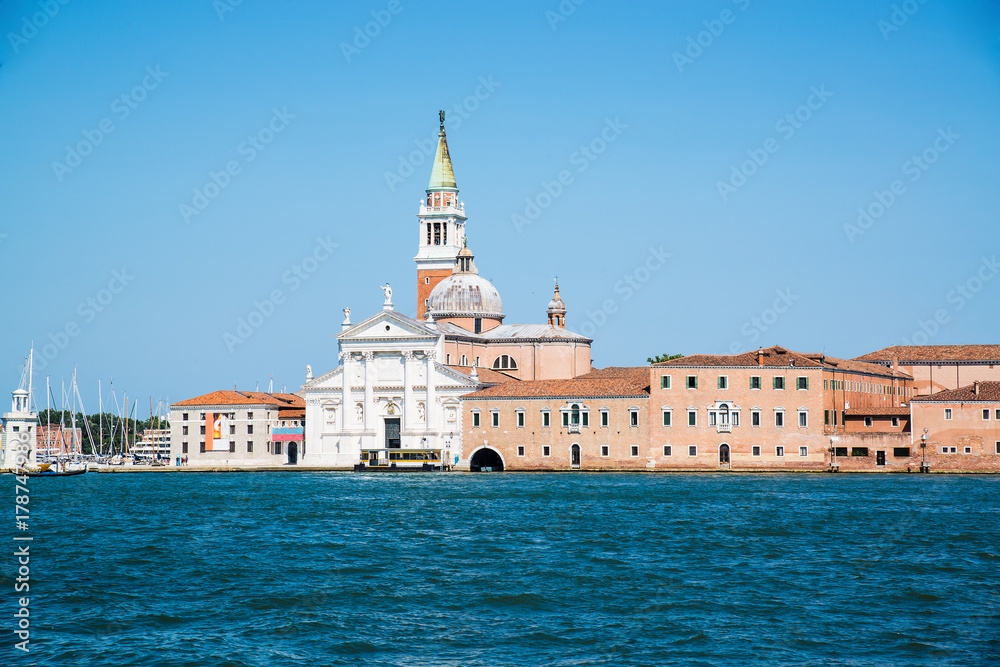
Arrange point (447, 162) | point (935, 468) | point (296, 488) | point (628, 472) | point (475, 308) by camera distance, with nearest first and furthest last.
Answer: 1. point (296, 488)
2. point (935, 468)
3. point (628, 472)
4. point (475, 308)
5. point (447, 162)

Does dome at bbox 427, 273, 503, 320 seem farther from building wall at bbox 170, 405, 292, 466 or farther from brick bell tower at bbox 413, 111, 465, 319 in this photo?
building wall at bbox 170, 405, 292, 466

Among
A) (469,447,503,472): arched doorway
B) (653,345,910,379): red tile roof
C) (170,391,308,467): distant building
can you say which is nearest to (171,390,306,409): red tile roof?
(170,391,308,467): distant building

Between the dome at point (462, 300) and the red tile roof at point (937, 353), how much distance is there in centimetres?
2033

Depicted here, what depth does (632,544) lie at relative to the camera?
28344mm

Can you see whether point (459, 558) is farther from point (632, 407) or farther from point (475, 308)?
point (475, 308)

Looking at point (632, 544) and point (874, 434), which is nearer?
point (632, 544)

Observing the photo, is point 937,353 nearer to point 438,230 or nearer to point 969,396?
point 969,396

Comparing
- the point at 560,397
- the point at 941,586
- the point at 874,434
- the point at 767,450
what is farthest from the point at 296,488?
the point at 941,586

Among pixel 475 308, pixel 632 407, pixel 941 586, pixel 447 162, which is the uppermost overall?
pixel 447 162

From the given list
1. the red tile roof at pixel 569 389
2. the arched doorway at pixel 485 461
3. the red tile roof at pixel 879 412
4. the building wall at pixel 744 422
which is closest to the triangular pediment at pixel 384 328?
the red tile roof at pixel 569 389

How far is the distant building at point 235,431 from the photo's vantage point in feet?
237

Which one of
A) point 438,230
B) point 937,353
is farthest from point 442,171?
point 937,353

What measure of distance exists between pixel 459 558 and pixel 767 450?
32.8 metres

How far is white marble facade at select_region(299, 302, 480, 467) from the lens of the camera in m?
64.6
